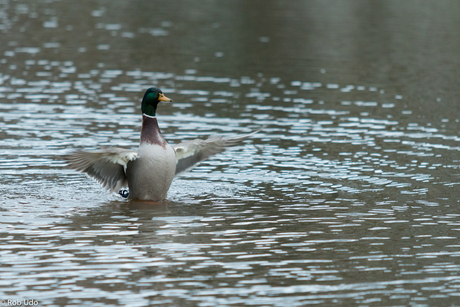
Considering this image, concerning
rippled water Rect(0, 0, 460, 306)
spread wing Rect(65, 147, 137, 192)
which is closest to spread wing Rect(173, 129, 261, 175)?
rippled water Rect(0, 0, 460, 306)

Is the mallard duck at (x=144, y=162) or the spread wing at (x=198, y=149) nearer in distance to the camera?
the mallard duck at (x=144, y=162)

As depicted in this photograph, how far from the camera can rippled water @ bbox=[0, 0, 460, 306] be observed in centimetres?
960

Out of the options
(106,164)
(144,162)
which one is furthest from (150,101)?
(106,164)

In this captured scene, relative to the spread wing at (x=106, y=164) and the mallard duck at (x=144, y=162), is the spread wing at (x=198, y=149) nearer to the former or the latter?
the mallard duck at (x=144, y=162)

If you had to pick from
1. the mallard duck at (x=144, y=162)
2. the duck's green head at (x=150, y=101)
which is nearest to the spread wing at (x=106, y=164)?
the mallard duck at (x=144, y=162)

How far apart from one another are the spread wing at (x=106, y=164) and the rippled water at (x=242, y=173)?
323 mm

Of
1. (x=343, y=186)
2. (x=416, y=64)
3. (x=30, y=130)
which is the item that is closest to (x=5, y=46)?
(x=30, y=130)

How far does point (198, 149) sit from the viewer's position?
14383 mm

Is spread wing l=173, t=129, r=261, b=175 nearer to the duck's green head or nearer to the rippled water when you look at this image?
the rippled water

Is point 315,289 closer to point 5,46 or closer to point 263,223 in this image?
point 263,223

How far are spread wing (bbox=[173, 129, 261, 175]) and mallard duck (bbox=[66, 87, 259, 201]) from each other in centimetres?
2

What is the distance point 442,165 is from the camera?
15977 millimetres

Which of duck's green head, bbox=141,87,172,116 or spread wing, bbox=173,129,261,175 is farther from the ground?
duck's green head, bbox=141,87,172,116

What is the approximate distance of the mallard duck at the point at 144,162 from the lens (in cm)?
1337
